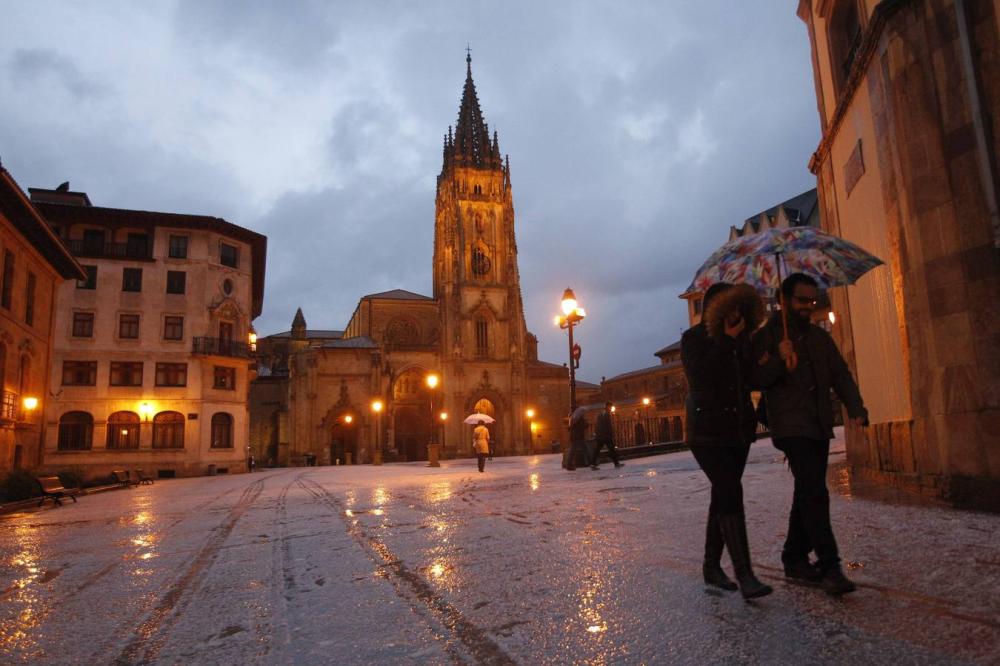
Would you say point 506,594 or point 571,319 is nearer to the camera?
point 506,594

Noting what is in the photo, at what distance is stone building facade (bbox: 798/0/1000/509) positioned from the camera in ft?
19.7

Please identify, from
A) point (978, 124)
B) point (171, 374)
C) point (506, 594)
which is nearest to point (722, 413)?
point (506, 594)

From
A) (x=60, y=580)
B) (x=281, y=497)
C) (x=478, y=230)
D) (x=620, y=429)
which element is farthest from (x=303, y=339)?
(x=60, y=580)

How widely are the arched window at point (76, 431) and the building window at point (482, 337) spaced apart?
97.0ft

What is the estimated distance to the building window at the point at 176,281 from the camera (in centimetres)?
3419

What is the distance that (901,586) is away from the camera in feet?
11.2

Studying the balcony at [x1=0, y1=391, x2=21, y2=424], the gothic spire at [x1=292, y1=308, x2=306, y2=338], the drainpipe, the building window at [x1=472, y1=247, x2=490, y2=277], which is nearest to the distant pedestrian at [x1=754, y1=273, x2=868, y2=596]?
the drainpipe

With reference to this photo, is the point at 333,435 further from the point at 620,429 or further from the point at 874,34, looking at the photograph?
the point at 874,34

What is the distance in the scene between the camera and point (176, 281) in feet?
113

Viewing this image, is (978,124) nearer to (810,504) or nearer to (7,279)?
(810,504)

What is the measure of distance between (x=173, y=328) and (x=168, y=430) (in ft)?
17.6

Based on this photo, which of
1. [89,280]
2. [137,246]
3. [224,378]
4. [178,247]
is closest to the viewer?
[89,280]

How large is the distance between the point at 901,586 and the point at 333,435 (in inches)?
2003

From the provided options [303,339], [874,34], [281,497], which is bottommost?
[281,497]
